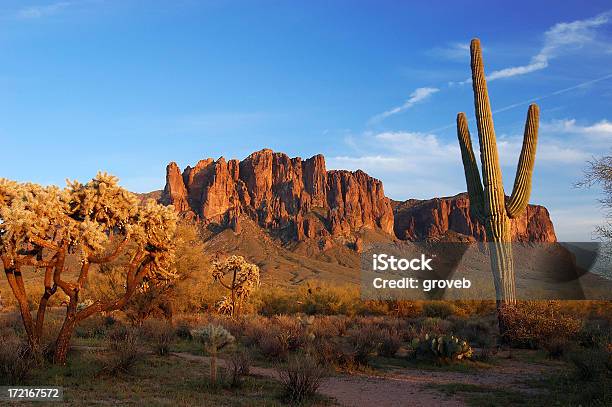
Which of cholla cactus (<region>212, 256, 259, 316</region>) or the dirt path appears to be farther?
cholla cactus (<region>212, 256, 259, 316</region>)

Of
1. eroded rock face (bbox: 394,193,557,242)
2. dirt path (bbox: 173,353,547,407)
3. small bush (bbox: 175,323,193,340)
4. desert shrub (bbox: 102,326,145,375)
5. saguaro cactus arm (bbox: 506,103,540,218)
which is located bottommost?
dirt path (bbox: 173,353,547,407)

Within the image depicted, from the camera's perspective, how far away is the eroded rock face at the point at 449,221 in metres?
119

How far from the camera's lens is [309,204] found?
12825cm

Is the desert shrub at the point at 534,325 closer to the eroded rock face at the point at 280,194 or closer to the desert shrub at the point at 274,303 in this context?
the desert shrub at the point at 274,303

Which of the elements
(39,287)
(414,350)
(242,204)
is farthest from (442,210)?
(414,350)

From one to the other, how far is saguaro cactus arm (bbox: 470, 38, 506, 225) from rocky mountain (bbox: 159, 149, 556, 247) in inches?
3547

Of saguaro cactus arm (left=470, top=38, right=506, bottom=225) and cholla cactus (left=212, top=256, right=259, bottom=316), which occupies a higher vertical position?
saguaro cactus arm (left=470, top=38, right=506, bottom=225)

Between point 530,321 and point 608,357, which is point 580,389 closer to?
point 608,357

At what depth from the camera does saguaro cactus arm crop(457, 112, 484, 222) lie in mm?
19031

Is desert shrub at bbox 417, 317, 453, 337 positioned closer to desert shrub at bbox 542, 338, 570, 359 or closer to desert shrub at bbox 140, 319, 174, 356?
desert shrub at bbox 542, 338, 570, 359

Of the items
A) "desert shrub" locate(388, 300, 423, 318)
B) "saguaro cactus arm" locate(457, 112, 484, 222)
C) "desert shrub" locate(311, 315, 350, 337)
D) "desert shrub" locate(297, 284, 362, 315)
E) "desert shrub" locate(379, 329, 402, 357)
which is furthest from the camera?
"desert shrub" locate(297, 284, 362, 315)

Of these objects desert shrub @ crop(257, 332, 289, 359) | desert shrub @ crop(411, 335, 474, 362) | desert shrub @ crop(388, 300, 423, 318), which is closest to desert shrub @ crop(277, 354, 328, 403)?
desert shrub @ crop(257, 332, 289, 359)

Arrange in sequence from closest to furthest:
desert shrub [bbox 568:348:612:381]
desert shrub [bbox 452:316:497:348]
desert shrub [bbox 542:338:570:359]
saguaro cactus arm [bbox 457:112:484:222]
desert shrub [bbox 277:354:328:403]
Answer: desert shrub [bbox 277:354:328:403] < desert shrub [bbox 568:348:612:381] < desert shrub [bbox 542:338:570:359] < desert shrub [bbox 452:316:497:348] < saguaro cactus arm [bbox 457:112:484:222]

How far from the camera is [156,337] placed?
17359 millimetres
